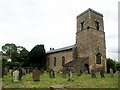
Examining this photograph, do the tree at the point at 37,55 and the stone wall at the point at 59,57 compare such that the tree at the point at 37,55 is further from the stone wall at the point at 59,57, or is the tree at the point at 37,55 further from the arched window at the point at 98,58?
the arched window at the point at 98,58

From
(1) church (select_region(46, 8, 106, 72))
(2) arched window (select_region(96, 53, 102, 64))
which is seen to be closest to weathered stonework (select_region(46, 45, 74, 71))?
(1) church (select_region(46, 8, 106, 72))

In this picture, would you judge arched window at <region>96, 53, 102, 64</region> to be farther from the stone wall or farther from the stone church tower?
the stone wall

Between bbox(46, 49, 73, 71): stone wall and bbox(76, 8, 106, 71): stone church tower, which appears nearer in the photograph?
bbox(76, 8, 106, 71): stone church tower

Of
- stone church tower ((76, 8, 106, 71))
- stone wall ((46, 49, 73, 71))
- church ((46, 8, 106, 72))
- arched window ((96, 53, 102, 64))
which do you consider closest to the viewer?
church ((46, 8, 106, 72))

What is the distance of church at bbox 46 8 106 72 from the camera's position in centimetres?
3447

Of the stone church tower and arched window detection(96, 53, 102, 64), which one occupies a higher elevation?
the stone church tower

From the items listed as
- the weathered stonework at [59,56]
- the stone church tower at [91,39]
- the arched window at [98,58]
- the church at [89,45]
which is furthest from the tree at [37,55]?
the arched window at [98,58]

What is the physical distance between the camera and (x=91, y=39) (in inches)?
1377

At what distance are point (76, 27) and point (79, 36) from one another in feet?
7.16

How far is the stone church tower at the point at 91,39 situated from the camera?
34.8 m

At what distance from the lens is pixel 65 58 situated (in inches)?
1571

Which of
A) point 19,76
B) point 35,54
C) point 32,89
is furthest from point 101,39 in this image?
point 32,89

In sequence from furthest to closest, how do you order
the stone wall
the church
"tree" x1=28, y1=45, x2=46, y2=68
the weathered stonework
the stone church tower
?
"tree" x1=28, y1=45, x2=46, y2=68 → the weathered stonework → the stone wall → the stone church tower → the church

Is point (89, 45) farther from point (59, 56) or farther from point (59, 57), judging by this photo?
point (59, 57)
